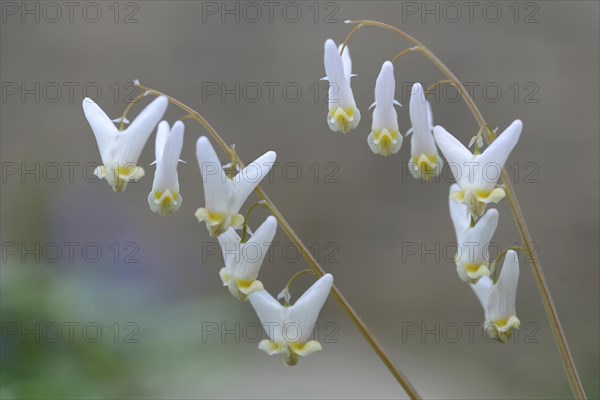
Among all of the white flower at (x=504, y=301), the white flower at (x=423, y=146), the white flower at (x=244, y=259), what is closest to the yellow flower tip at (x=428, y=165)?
the white flower at (x=423, y=146)

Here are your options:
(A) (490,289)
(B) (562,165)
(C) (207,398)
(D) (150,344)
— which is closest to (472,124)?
(B) (562,165)

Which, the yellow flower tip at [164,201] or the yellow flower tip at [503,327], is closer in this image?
the yellow flower tip at [164,201]

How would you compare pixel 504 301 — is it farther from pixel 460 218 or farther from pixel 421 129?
pixel 421 129

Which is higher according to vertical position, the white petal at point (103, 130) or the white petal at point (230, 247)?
the white petal at point (103, 130)

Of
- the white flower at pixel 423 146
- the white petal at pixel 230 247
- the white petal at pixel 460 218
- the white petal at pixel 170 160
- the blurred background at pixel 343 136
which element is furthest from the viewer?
the blurred background at pixel 343 136

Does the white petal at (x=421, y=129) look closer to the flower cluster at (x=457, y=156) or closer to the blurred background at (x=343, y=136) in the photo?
the flower cluster at (x=457, y=156)

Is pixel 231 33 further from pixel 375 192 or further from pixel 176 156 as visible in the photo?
pixel 176 156

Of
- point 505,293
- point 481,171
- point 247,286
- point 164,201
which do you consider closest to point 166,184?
point 164,201
